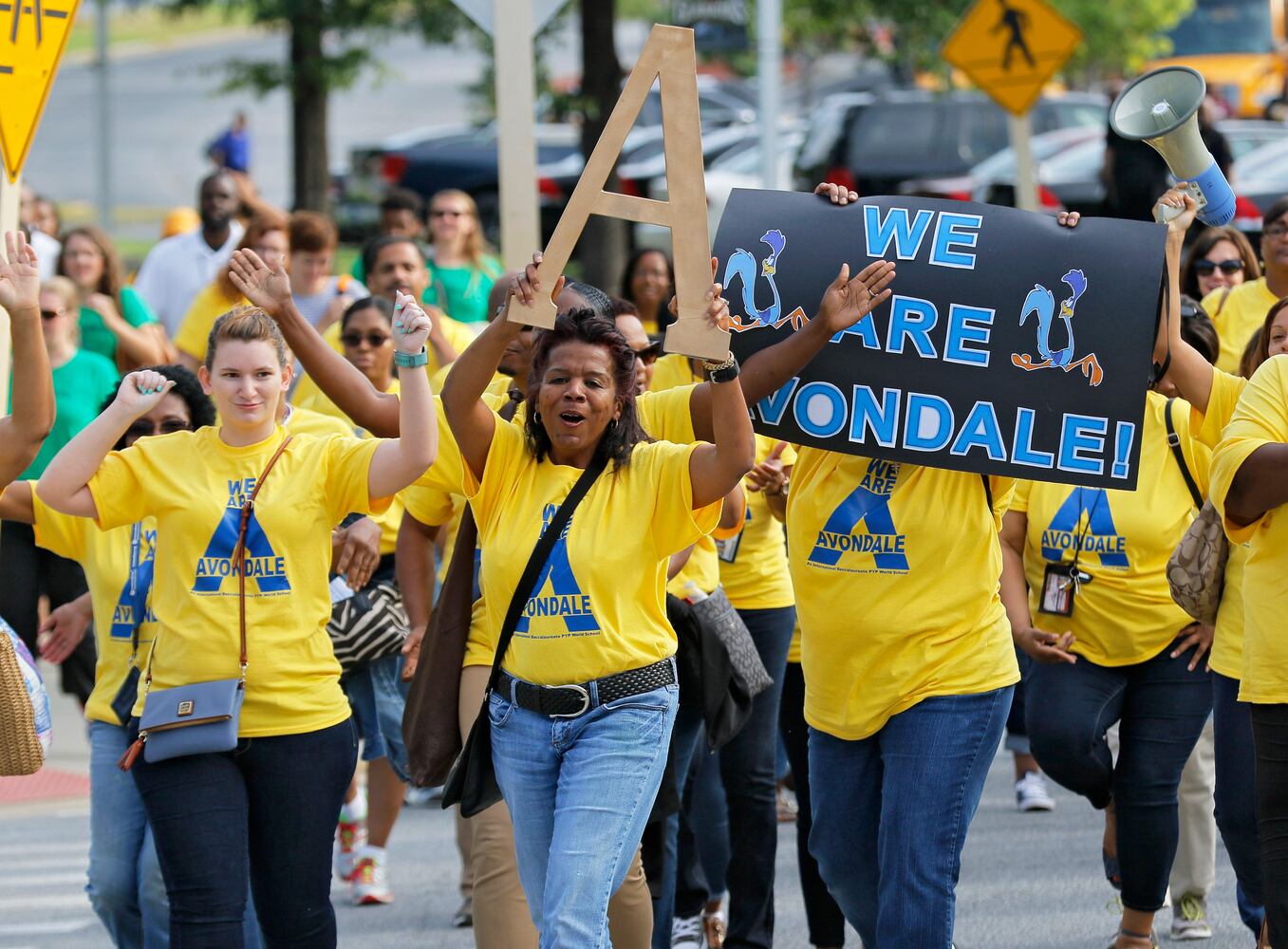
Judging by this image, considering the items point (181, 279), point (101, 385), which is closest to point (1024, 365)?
point (101, 385)

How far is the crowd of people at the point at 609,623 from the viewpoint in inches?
190

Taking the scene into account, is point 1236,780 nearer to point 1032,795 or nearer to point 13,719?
point 1032,795

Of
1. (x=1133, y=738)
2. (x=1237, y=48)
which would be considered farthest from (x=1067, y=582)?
(x=1237, y=48)

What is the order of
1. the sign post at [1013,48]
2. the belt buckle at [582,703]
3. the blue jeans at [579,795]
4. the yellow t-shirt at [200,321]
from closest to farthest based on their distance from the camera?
the blue jeans at [579,795], the belt buckle at [582,703], the yellow t-shirt at [200,321], the sign post at [1013,48]

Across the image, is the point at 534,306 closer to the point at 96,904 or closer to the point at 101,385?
the point at 96,904

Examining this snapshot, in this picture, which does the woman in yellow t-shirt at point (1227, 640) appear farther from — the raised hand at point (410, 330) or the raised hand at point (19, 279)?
the raised hand at point (19, 279)

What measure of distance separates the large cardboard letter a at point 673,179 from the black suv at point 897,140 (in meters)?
16.2

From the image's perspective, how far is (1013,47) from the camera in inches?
481

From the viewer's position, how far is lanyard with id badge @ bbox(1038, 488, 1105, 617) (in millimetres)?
6148

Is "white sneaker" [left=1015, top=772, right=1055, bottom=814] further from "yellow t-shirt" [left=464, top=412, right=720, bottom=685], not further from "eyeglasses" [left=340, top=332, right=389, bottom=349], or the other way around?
"yellow t-shirt" [left=464, top=412, right=720, bottom=685]

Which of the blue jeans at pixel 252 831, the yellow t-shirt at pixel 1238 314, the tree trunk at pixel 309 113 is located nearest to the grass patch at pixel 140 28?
the tree trunk at pixel 309 113

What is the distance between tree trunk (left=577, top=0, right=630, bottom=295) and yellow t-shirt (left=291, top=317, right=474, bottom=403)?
26.7ft

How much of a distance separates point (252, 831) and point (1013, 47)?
27.9 feet

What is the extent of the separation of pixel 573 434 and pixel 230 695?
1089 mm
